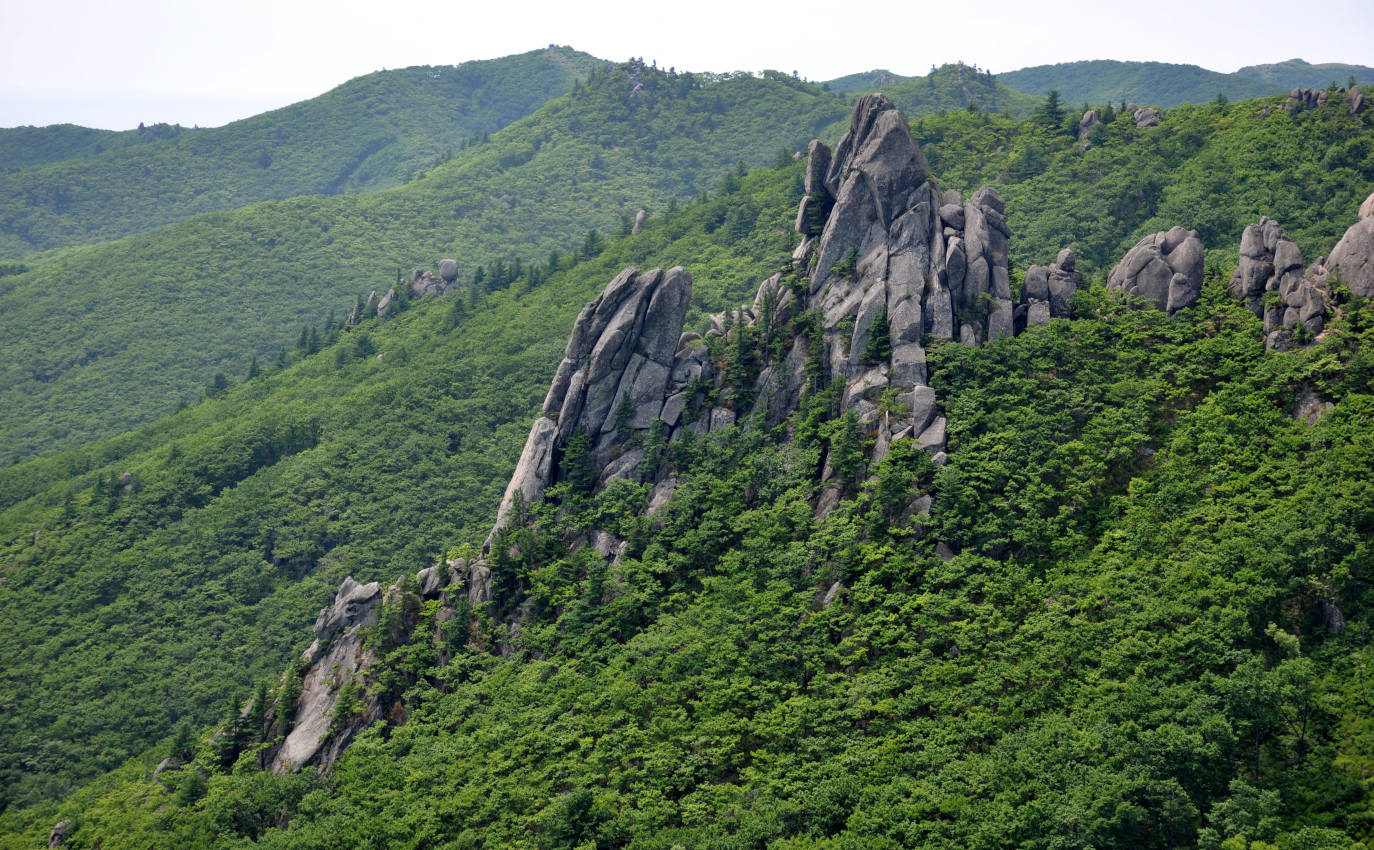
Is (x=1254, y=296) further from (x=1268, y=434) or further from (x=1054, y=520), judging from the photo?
(x=1054, y=520)

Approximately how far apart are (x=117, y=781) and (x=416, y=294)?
72.9 metres

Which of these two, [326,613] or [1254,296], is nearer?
[1254,296]

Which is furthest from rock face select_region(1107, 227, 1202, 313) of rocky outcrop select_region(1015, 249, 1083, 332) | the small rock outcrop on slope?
rocky outcrop select_region(1015, 249, 1083, 332)

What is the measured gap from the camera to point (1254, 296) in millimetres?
58719

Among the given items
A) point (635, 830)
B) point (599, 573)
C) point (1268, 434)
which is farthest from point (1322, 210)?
point (635, 830)

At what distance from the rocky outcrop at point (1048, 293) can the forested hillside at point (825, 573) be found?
0.32 metres

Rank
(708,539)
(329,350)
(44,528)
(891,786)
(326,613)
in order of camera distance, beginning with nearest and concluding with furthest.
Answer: (891,786) < (708,539) < (326,613) < (44,528) < (329,350)

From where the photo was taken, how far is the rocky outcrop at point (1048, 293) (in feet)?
205

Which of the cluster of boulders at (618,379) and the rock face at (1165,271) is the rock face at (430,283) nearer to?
the cluster of boulders at (618,379)

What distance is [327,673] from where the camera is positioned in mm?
62094

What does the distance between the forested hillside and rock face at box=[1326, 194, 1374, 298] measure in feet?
2.05

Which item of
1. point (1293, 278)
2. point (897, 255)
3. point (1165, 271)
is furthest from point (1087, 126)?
point (1293, 278)

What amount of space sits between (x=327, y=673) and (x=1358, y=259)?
60.0 meters

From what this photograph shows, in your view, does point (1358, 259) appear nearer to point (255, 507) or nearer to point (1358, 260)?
point (1358, 260)
